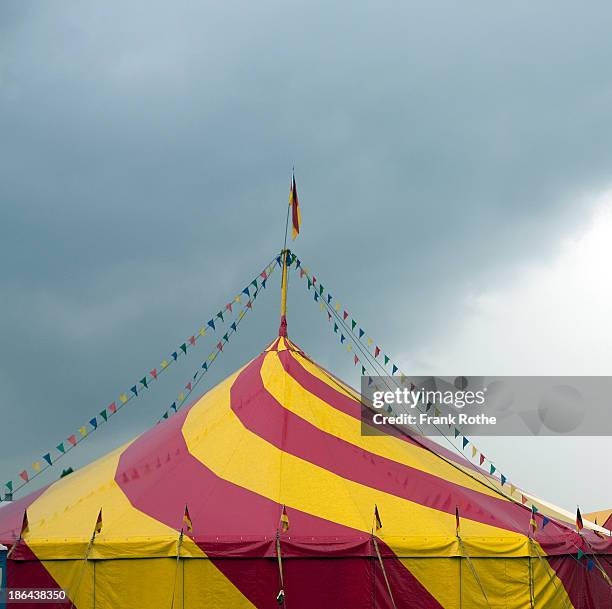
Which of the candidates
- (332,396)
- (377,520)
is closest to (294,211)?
(332,396)

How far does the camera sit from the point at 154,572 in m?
6.11

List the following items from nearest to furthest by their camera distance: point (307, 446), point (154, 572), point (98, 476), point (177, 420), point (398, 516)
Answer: point (154, 572) → point (398, 516) → point (307, 446) → point (98, 476) → point (177, 420)

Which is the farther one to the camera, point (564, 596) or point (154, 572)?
point (564, 596)

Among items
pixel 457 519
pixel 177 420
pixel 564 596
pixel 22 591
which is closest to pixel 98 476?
pixel 177 420

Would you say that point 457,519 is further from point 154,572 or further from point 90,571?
point 90,571

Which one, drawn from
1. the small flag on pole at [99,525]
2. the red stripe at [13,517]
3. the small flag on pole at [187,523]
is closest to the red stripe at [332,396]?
the small flag on pole at [187,523]

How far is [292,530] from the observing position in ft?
20.4

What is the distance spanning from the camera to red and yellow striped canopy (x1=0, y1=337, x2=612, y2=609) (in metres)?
6.09

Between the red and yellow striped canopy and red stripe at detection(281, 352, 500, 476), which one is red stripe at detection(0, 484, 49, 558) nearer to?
the red and yellow striped canopy

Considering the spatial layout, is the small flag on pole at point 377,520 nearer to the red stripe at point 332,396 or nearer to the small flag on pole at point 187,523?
the small flag on pole at point 187,523

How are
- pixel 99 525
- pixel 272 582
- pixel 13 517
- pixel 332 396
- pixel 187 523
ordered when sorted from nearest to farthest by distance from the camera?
pixel 272 582 → pixel 187 523 → pixel 99 525 → pixel 13 517 → pixel 332 396

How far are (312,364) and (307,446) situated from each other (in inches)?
62.0

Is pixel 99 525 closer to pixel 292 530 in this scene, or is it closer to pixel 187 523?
pixel 187 523

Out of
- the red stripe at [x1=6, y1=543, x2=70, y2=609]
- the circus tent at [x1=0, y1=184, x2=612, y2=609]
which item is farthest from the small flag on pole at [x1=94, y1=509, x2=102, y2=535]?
the red stripe at [x1=6, y1=543, x2=70, y2=609]
